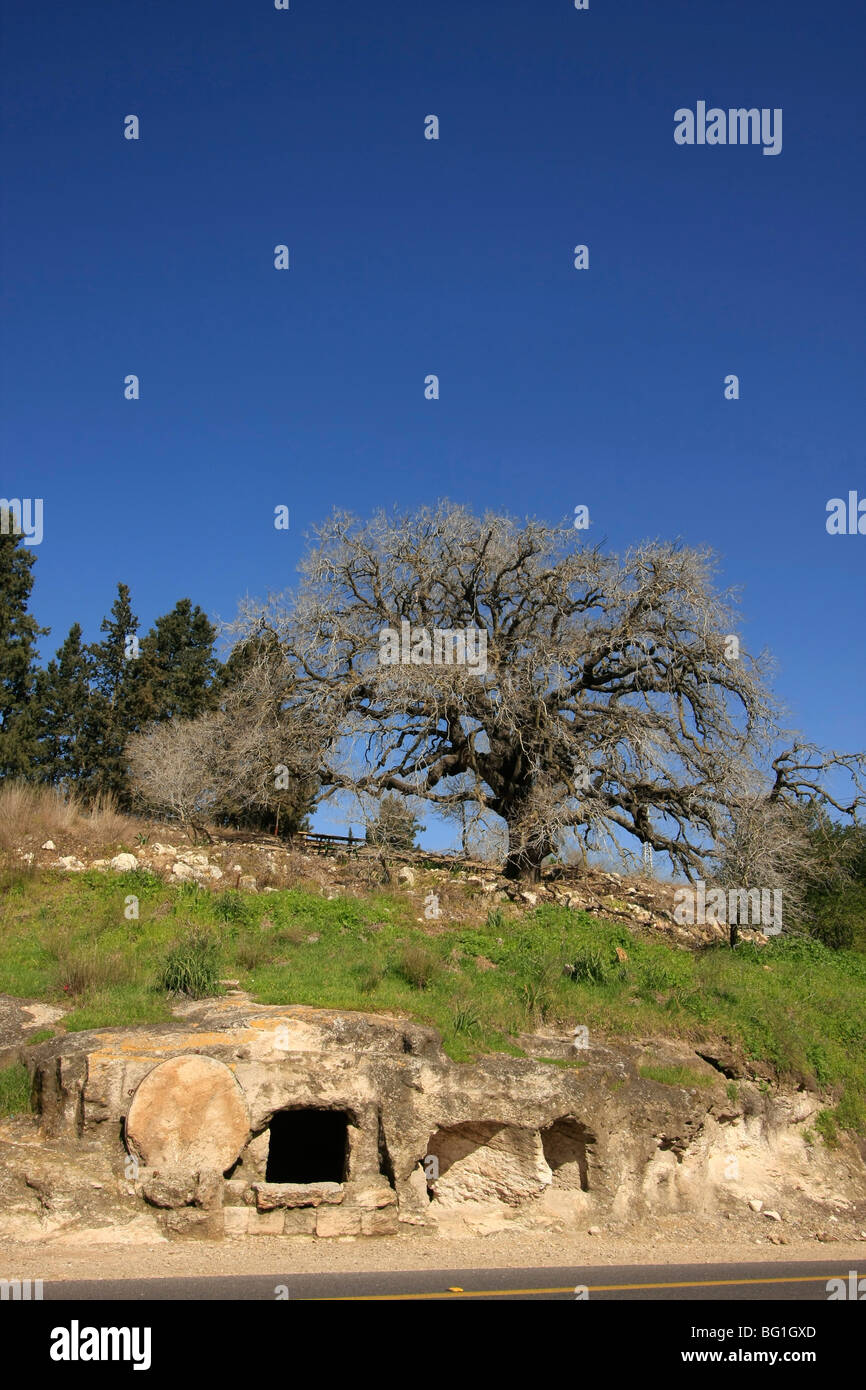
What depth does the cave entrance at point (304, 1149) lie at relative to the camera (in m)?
15.5

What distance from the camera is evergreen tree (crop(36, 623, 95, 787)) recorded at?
38.0 metres

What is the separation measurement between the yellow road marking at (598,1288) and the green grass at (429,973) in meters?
4.30

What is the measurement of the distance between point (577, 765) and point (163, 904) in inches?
413

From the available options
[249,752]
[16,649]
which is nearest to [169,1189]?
[249,752]

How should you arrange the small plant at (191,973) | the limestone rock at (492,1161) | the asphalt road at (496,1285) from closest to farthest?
the asphalt road at (496,1285)
the limestone rock at (492,1161)
the small plant at (191,973)

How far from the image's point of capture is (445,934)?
2102 centimetres

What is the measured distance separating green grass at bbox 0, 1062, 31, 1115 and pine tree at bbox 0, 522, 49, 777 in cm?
2381

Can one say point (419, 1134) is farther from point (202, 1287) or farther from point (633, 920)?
point (633, 920)

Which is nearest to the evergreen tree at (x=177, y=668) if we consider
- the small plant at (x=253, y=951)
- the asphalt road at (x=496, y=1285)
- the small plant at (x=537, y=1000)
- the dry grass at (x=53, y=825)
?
the dry grass at (x=53, y=825)

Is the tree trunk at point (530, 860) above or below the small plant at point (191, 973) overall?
above

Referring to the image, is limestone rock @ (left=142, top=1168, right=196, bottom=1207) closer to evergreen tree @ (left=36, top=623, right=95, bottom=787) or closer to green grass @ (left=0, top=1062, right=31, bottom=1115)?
green grass @ (left=0, top=1062, right=31, bottom=1115)

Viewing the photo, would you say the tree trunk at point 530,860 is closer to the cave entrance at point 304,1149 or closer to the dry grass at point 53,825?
the dry grass at point 53,825

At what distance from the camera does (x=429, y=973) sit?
17438 mm

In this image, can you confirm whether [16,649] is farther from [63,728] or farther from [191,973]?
[191,973]
